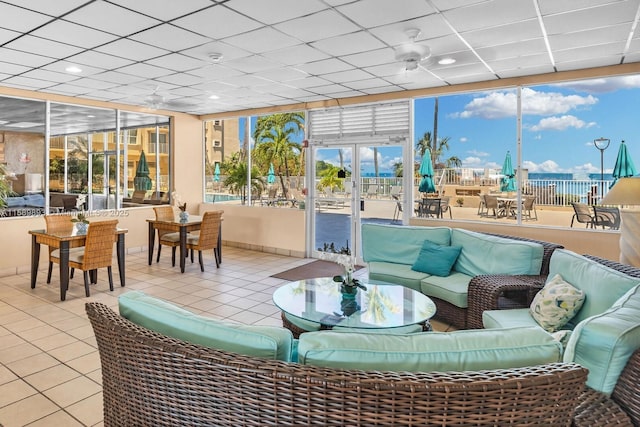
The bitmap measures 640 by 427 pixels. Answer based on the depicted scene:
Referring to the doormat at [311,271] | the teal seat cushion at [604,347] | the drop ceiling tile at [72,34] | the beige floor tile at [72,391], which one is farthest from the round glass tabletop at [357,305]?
the drop ceiling tile at [72,34]

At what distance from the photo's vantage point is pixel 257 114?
779cm

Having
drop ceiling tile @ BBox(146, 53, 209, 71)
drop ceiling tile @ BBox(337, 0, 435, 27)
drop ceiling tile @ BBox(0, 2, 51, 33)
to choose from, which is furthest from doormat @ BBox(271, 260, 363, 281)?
drop ceiling tile @ BBox(0, 2, 51, 33)

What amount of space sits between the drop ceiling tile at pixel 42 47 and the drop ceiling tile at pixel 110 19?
0.76 m

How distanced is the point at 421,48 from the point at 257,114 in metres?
4.34

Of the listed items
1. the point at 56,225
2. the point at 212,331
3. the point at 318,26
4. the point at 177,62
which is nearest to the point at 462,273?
the point at 318,26

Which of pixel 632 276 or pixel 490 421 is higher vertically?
pixel 632 276

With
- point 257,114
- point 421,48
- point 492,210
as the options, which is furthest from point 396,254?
point 257,114

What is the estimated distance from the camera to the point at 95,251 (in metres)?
4.93

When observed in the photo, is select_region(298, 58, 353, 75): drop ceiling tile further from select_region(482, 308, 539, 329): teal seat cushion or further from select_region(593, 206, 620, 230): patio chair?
select_region(593, 206, 620, 230): patio chair

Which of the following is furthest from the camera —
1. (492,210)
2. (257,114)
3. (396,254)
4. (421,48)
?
(257,114)

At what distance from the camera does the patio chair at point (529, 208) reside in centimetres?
541

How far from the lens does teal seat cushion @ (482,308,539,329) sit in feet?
8.95

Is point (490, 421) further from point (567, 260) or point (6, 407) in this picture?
point (6, 407)

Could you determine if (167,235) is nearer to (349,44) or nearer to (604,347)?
(349,44)
